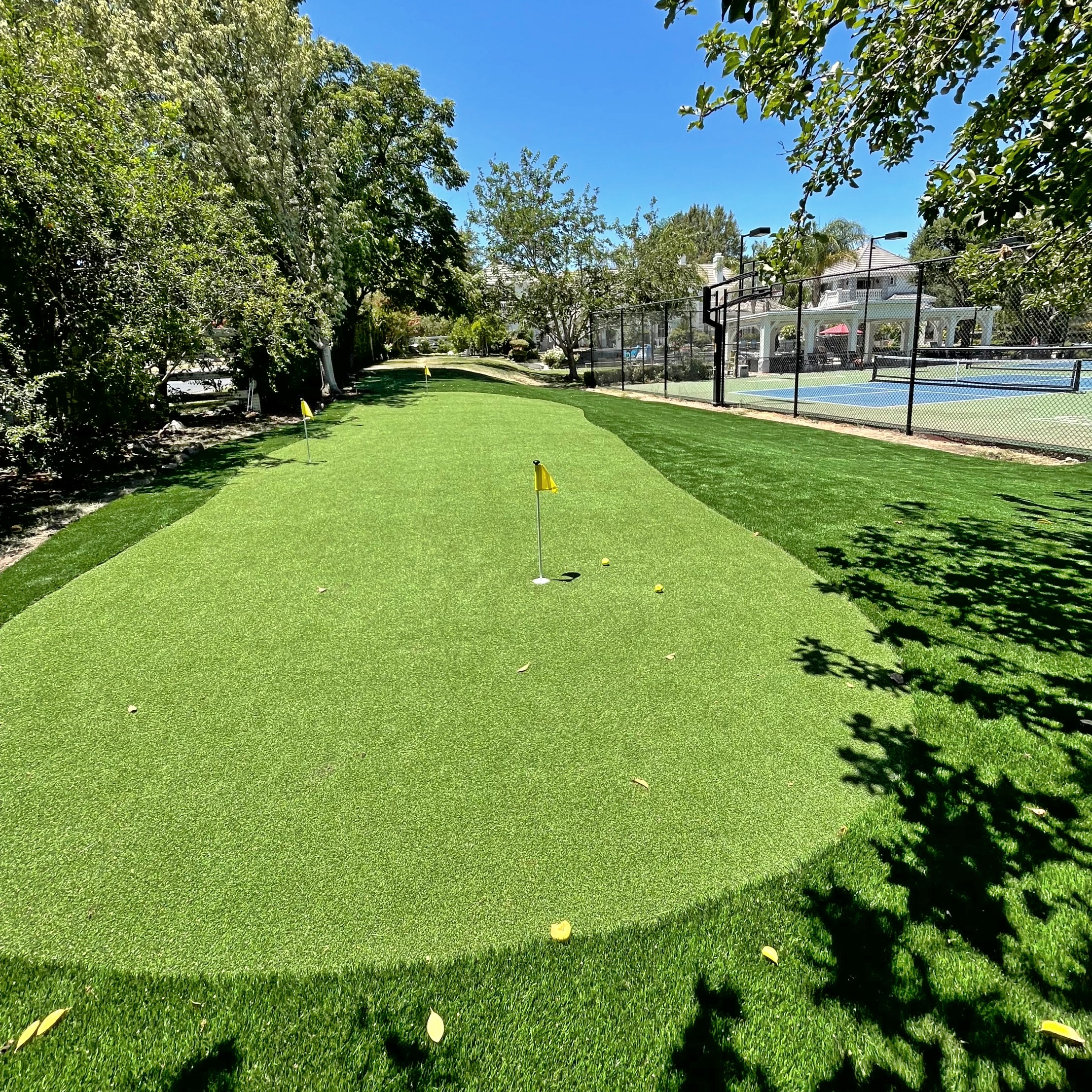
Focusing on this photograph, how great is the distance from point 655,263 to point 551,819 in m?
32.2

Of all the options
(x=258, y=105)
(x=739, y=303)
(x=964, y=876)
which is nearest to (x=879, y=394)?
(x=739, y=303)

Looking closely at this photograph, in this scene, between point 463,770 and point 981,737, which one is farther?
point 981,737

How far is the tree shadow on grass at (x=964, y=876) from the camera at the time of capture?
5.77 feet

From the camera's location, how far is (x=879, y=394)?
20906 mm

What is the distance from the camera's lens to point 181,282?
990cm

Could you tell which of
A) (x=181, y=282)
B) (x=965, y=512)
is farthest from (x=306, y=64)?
(x=965, y=512)

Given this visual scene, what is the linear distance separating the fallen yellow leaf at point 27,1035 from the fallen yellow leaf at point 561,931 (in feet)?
5.29

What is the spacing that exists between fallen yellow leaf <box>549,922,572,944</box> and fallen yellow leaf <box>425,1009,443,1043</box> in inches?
17.3

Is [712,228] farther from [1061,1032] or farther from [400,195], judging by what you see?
[1061,1032]

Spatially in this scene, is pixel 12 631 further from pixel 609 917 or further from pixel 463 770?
pixel 609 917

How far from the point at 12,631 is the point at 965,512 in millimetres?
9256

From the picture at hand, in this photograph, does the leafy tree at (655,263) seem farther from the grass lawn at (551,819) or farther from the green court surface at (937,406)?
the grass lawn at (551,819)

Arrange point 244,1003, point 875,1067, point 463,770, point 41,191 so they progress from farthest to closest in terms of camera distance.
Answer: point 41,191 → point 463,770 → point 244,1003 → point 875,1067

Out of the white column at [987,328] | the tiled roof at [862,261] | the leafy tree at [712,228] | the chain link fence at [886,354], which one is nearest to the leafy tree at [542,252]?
the chain link fence at [886,354]
